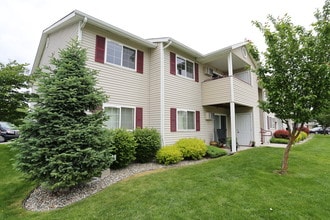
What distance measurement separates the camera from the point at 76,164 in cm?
496

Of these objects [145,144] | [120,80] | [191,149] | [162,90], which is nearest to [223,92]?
[162,90]

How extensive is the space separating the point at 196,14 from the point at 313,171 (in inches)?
505

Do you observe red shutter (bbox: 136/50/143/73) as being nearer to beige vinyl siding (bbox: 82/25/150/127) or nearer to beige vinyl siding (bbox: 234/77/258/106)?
beige vinyl siding (bbox: 82/25/150/127)

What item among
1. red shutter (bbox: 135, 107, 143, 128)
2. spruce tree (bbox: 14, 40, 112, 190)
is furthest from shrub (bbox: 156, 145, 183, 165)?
spruce tree (bbox: 14, 40, 112, 190)

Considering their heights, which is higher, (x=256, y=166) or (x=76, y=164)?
(x=76, y=164)

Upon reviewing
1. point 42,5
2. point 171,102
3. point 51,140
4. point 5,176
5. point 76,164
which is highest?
point 42,5

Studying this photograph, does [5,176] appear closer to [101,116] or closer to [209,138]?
[101,116]

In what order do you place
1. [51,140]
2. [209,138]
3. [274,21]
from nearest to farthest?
[51,140]
[274,21]
[209,138]

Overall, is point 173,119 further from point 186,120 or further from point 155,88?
point 155,88

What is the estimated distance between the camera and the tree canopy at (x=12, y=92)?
36.0 ft

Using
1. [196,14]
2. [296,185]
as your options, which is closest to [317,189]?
[296,185]

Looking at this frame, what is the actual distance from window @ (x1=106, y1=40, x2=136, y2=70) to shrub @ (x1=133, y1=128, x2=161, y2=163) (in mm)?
3484

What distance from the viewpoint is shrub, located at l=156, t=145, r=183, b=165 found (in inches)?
329

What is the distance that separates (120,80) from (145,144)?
3.33 m
